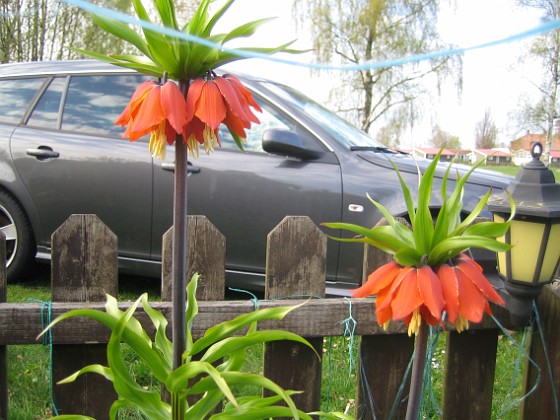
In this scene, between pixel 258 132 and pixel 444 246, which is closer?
pixel 444 246

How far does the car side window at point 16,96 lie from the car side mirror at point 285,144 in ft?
6.00

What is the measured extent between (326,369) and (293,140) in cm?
133

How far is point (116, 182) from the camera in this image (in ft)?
11.7

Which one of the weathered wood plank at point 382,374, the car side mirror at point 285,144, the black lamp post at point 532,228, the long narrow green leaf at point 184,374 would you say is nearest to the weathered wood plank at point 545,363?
the black lamp post at point 532,228

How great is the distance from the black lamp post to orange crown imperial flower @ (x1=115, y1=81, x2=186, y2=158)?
2.80 feet

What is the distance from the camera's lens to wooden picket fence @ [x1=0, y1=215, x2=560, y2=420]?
1556 mm

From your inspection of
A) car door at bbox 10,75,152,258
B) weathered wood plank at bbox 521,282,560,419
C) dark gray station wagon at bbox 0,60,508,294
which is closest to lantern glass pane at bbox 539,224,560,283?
weathered wood plank at bbox 521,282,560,419

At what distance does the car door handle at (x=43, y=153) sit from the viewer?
3672mm

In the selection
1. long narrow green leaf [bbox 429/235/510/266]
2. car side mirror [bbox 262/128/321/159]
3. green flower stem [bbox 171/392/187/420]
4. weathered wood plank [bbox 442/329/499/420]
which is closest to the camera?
long narrow green leaf [bbox 429/235/510/266]

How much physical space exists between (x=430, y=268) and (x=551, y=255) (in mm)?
699

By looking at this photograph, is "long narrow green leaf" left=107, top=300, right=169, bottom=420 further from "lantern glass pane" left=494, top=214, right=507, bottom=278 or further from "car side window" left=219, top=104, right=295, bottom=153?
"car side window" left=219, top=104, right=295, bottom=153

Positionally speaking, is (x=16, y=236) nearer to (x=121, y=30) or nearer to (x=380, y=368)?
(x=380, y=368)

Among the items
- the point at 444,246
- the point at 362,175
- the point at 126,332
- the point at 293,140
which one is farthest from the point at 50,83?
the point at 444,246

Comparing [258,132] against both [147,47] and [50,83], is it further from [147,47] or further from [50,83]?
[147,47]
